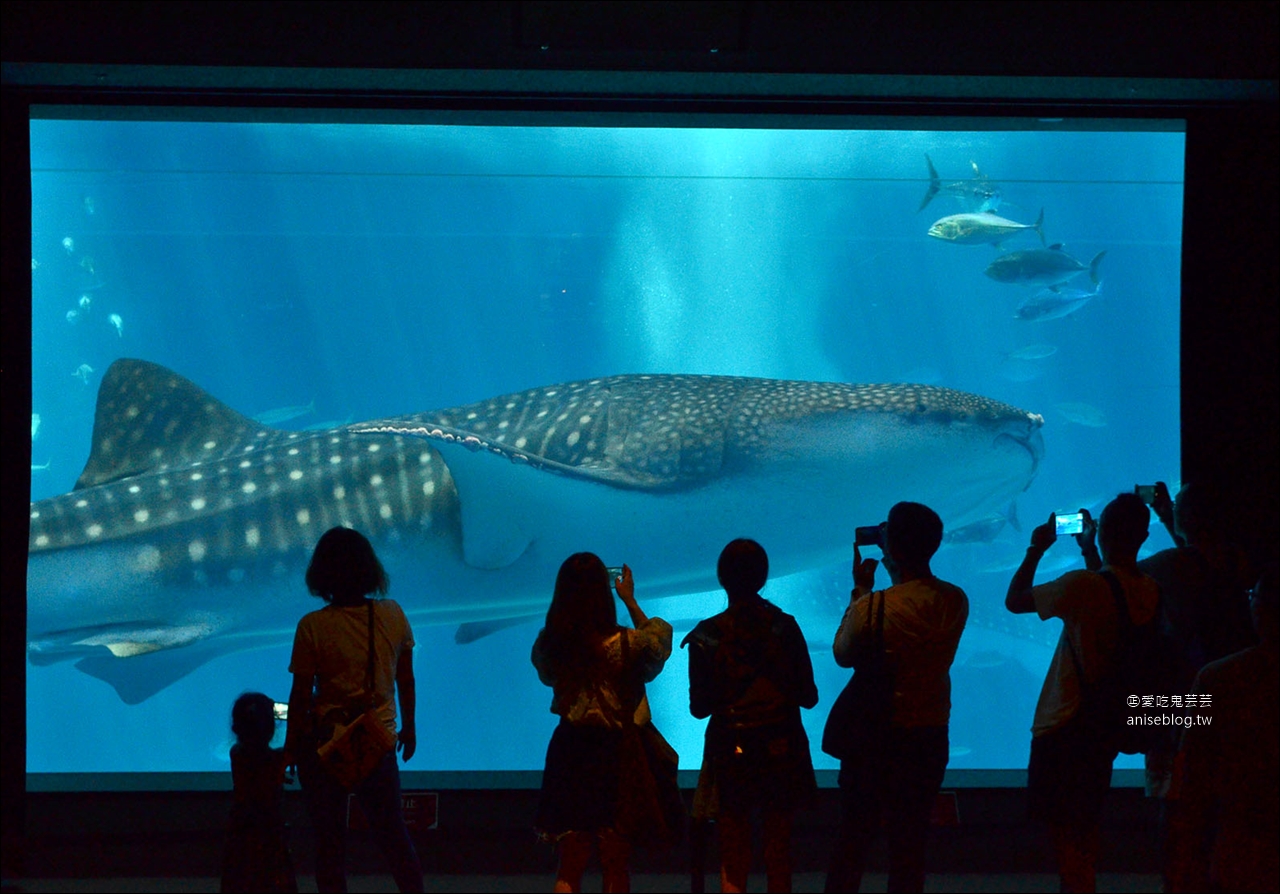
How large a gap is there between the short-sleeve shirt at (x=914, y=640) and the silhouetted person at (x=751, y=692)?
0.18 m

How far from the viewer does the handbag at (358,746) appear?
8.80 feet

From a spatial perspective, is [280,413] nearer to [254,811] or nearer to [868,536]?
[254,811]

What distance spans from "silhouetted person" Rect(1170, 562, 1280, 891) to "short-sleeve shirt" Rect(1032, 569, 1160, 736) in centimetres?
75

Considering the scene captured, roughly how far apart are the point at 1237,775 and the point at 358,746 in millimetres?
2170

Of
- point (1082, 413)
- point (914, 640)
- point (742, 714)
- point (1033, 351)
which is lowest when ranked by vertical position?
point (742, 714)

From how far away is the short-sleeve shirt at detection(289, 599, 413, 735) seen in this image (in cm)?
272

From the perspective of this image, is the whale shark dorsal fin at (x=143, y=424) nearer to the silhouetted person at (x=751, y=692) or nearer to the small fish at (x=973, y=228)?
the silhouetted person at (x=751, y=692)

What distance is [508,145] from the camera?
11438 millimetres

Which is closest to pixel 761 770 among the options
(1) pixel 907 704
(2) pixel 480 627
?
(1) pixel 907 704

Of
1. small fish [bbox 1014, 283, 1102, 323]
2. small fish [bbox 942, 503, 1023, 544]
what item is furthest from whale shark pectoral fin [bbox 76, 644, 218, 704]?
small fish [bbox 1014, 283, 1102, 323]

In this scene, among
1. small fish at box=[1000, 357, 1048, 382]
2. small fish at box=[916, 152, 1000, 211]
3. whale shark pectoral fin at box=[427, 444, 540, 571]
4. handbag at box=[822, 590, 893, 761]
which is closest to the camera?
handbag at box=[822, 590, 893, 761]

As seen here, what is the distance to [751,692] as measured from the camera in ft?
8.75

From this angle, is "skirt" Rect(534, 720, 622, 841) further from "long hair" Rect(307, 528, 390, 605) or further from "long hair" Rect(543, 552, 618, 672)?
"long hair" Rect(307, 528, 390, 605)

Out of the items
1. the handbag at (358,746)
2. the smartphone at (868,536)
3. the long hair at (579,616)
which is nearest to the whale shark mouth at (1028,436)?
the smartphone at (868,536)
